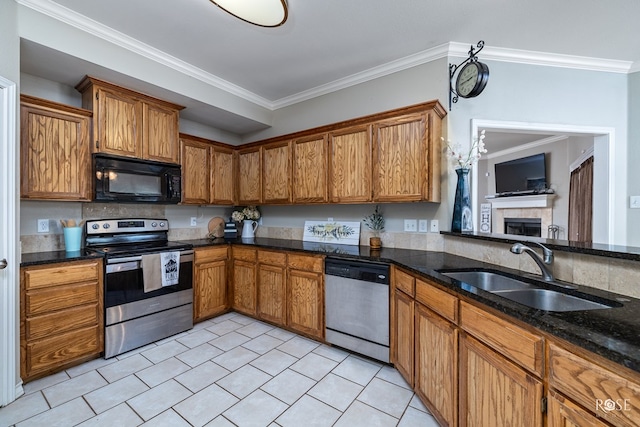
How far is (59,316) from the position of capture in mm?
2148

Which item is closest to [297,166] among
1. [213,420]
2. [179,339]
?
[179,339]

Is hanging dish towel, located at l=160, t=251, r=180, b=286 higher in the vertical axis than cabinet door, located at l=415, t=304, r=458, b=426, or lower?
higher

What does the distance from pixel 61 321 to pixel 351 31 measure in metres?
3.30

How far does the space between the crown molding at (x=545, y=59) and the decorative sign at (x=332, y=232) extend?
195cm

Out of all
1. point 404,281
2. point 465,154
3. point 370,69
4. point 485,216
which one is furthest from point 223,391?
point 485,216

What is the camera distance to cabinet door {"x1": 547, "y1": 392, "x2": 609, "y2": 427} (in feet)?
2.68

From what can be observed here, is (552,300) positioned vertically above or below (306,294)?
above

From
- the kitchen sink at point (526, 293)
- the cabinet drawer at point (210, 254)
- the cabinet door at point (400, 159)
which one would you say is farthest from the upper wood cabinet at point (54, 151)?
the kitchen sink at point (526, 293)

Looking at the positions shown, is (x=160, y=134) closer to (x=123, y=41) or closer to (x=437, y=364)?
(x=123, y=41)

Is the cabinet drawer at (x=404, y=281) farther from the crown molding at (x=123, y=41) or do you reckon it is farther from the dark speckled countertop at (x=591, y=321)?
the crown molding at (x=123, y=41)

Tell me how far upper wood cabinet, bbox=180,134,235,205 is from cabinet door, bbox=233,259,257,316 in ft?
2.96

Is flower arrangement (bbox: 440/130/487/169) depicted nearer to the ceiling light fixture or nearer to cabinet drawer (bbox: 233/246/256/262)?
the ceiling light fixture

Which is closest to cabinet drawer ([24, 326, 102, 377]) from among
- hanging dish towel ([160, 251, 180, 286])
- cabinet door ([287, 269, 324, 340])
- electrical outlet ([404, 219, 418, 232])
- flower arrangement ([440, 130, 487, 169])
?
hanging dish towel ([160, 251, 180, 286])

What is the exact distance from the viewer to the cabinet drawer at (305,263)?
265cm
